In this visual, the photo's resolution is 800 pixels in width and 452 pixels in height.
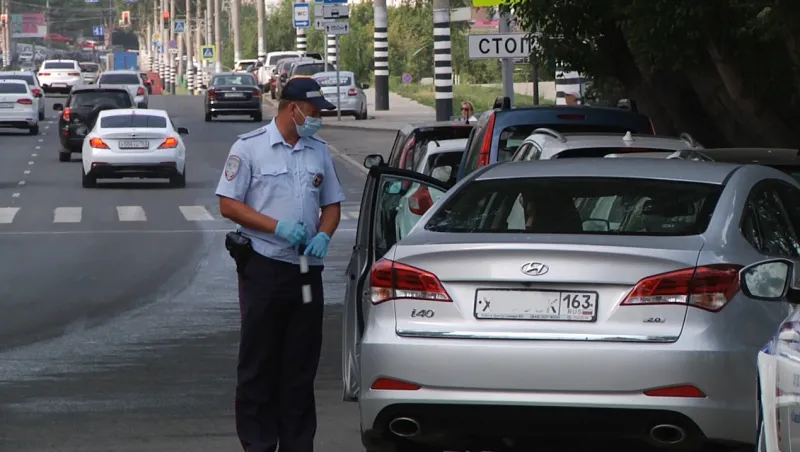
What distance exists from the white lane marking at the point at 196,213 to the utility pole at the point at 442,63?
52.5 feet

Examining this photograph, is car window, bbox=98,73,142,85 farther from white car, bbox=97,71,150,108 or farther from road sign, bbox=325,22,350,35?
road sign, bbox=325,22,350,35

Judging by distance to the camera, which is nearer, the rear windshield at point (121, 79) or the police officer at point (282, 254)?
the police officer at point (282, 254)

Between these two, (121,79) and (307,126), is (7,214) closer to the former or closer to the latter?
(307,126)

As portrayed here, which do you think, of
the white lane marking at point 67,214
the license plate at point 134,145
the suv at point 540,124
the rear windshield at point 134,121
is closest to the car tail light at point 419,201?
the suv at point 540,124

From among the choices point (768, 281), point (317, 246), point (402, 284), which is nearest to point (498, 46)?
point (317, 246)

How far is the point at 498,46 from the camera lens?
30.9m

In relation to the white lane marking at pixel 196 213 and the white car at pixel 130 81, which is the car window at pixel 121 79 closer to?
the white car at pixel 130 81

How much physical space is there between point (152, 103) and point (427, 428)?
220 feet

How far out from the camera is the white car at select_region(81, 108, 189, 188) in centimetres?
3228

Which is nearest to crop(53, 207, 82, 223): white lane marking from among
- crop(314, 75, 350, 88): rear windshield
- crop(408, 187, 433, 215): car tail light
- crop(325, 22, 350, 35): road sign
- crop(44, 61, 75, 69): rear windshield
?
crop(408, 187, 433, 215): car tail light

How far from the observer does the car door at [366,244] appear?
8.46 metres

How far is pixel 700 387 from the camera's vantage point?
7.18 m

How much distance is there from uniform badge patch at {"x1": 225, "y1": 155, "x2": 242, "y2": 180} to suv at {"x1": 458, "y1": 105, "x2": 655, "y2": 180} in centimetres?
607

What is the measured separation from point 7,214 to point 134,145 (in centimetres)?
571
